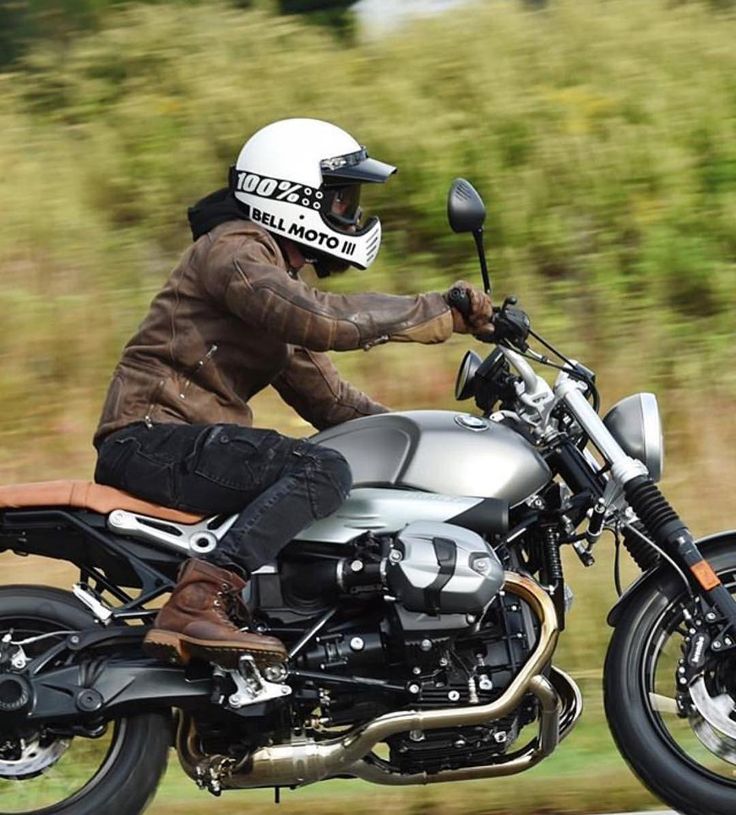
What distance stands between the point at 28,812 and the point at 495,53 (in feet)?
21.1

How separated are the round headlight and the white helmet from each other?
2.80 ft

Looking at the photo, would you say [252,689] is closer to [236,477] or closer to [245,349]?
[236,477]

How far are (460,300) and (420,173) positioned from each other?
15.9 feet

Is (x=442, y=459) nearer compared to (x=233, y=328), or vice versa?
(x=442, y=459)

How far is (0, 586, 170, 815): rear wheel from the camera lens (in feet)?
13.8

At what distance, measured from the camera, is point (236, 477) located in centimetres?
418

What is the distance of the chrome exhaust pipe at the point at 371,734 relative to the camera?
13.5ft

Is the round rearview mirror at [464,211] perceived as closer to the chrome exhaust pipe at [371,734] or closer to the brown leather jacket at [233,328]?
the brown leather jacket at [233,328]

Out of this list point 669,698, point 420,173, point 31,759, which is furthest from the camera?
point 420,173

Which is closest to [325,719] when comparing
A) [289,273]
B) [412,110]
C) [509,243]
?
[289,273]

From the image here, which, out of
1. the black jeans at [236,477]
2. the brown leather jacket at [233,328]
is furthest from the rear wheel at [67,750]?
the brown leather jacket at [233,328]

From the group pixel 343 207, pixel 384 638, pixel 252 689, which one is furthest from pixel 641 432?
pixel 252 689

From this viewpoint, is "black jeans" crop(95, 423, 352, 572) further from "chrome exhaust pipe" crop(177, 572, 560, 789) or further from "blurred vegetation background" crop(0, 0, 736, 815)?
"blurred vegetation background" crop(0, 0, 736, 815)

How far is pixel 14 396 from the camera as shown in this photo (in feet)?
25.6
